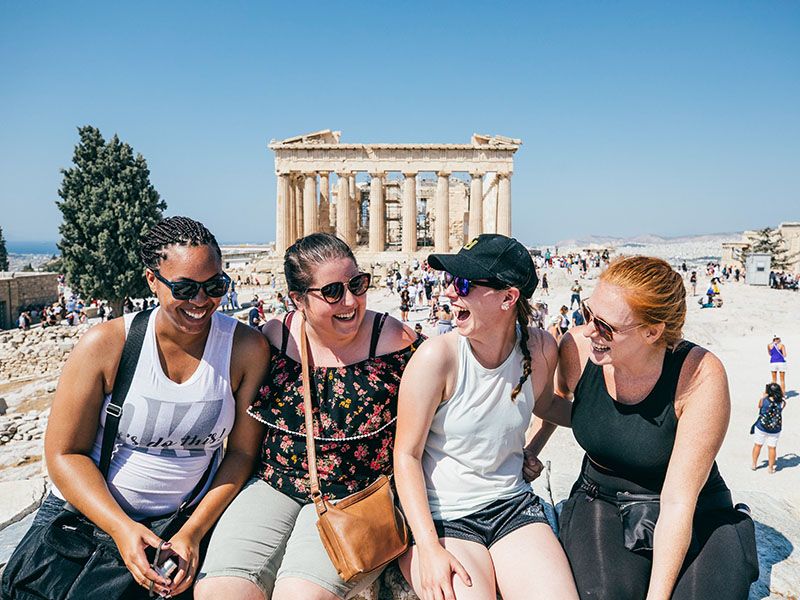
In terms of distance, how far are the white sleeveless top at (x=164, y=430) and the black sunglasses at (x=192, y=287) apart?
0.20 meters

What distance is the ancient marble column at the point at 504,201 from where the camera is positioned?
35.4m

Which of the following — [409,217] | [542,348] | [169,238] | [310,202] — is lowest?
[542,348]

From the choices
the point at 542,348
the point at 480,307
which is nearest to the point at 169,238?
the point at 480,307

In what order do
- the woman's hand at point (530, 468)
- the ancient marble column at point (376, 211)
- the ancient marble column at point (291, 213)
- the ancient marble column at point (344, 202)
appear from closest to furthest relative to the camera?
the woman's hand at point (530, 468) → the ancient marble column at point (376, 211) → the ancient marble column at point (344, 202) → the ancient marble column at point (291, 213)

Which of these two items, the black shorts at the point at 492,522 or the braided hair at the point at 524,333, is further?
the braided hair at the point at 524,333

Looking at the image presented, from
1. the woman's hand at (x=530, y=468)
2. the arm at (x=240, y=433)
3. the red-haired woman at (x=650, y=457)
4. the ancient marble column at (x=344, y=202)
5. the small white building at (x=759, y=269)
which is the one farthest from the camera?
the ancient marble column at (x=344, y=202)

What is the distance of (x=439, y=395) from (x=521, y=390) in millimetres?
399

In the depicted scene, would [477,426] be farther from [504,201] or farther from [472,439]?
[504,201]

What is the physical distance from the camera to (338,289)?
8.71 feet

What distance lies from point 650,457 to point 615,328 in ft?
1.93

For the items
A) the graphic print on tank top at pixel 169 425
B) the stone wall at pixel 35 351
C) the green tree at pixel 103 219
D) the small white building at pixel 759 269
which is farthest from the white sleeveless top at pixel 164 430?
the small white building at pixel 759 269

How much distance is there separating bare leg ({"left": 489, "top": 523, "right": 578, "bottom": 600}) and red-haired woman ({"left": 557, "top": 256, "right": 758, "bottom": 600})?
0.11 metres

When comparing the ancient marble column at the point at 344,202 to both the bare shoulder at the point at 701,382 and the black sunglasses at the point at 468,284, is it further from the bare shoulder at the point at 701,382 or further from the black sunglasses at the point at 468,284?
the bare shoulder at the point at 701,382

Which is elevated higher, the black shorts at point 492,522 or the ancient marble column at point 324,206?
the ancient marble column at point 324,206
